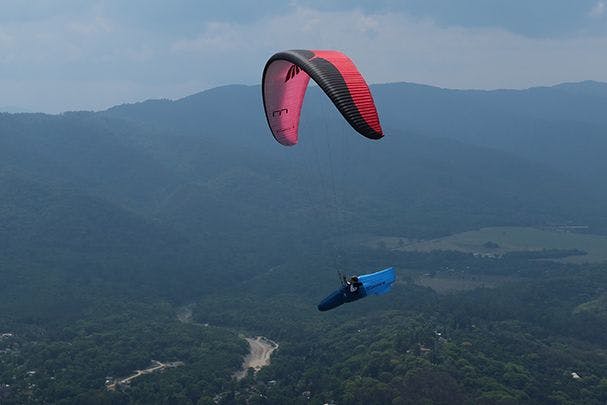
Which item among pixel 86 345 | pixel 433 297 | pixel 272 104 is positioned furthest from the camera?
pixel 433 297

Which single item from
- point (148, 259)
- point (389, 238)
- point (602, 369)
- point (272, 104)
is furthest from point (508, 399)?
point (389, 238)

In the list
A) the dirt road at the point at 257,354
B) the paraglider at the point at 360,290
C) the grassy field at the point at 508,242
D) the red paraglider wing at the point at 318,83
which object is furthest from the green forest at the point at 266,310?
the red paraglider wing at the point at 318,83

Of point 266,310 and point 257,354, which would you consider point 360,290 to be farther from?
point 266,310

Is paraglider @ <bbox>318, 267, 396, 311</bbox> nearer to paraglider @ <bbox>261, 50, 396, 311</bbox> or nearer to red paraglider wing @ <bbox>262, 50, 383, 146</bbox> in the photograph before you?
paraglider @ <bbox>261, 50, 396, 311</bbox>

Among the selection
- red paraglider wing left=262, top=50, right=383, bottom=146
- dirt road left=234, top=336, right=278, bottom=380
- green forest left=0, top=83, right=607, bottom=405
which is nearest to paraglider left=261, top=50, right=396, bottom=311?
red paraglider wing left=262, top=50, right=383, bottom=146

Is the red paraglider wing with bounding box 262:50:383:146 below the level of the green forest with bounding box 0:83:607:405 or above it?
above

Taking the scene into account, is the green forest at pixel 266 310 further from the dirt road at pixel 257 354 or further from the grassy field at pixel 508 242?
the grassy field at pixel 508 242

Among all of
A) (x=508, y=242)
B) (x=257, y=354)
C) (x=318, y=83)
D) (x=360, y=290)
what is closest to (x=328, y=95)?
(x=318, y=83)

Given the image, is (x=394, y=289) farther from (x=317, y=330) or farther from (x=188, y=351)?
(x=188, y=351)
